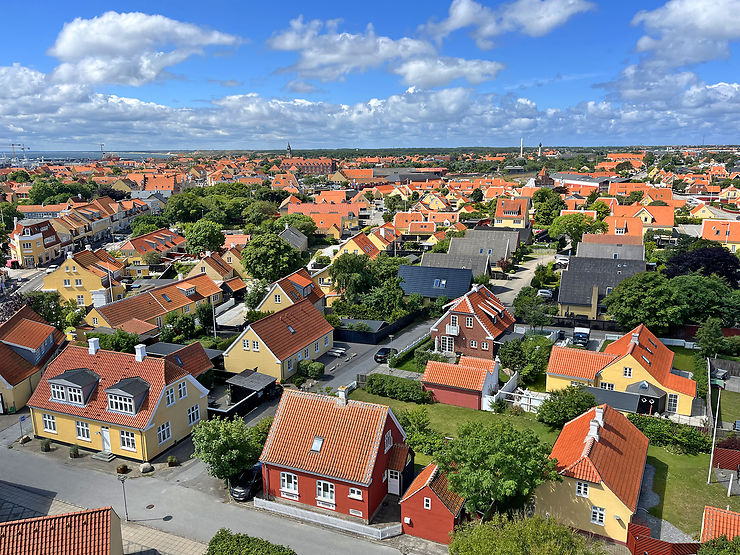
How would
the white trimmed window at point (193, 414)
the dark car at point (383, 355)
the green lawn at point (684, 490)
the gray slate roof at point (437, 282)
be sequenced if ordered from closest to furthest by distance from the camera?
the green lawn at point (684, 490) < the white trimmed window at point (193, 414) < the dark car at point (383, 355) < the gray slate roof at point (437, 282)

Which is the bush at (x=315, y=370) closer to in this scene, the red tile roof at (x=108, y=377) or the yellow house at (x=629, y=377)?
the red tile roof at (x=108, y=377)

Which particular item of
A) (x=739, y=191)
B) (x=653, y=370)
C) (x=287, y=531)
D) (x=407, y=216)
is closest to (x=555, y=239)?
(x=407, y=216)

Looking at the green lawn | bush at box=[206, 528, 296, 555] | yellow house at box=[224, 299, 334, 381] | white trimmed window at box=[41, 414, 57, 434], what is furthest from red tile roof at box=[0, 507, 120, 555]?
the green lawn

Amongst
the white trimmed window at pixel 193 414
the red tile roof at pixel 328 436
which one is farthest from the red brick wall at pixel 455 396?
the white trimmed window at pixel 193 414

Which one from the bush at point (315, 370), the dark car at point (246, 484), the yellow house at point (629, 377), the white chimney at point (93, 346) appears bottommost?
the dark car at point (246, 484)

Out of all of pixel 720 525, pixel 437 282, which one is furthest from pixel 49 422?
pixel 437 282

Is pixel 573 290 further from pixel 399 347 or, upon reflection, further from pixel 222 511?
pixel 222 511
